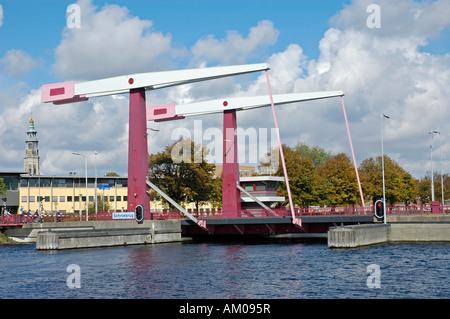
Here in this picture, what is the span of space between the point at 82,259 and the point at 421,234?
930 inches

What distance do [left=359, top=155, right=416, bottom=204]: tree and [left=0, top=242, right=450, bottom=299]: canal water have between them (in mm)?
40146

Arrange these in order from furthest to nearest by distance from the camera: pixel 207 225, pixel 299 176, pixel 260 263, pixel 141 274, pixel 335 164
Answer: pixel 335 164
pixel 299 176
pixel 207 225
pixel 260 263
pixel 141 274

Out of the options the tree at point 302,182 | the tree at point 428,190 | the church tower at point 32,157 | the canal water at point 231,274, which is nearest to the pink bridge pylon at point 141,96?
the canal water at point 231,274

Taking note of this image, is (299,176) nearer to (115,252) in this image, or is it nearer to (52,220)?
(52,220)

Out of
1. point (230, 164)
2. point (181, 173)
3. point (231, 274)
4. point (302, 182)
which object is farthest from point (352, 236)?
point (302, 182)

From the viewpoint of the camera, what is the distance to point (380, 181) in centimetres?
8031

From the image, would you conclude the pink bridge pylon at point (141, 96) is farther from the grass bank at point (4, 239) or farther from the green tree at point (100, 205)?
the green tree at point (100, 205)

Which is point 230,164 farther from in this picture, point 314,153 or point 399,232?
point 314,153

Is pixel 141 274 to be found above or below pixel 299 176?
below

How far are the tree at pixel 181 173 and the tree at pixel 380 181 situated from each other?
23483 mm

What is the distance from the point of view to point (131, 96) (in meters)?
46.2

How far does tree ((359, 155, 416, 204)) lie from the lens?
7950cm

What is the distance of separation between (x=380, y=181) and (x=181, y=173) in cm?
2919
